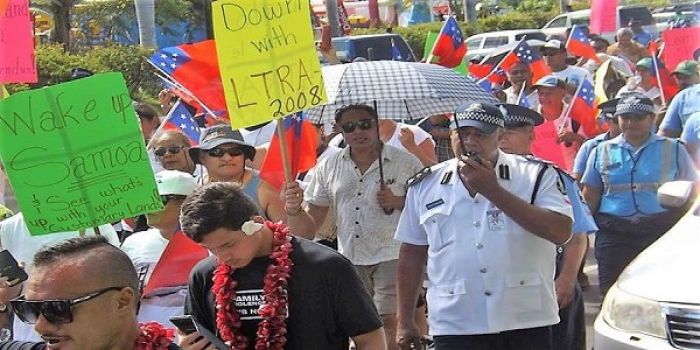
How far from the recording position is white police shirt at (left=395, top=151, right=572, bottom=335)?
493cm

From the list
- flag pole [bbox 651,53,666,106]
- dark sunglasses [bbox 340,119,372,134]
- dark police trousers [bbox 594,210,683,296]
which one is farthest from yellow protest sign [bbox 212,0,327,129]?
flag pole [bbox 651,53,666,106]

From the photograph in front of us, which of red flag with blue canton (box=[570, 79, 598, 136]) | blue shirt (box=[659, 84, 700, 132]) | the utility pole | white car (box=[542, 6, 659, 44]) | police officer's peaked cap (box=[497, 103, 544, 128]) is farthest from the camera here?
the utility pole

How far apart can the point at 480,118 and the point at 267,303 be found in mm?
1477

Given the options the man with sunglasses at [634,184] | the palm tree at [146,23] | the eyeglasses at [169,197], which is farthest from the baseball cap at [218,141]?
the palm tree at [146,23]

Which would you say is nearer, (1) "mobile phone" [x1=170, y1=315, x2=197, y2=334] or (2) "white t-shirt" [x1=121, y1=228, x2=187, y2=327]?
(1) "mobile phone" [x1=170, y1=315, x2=197, y2=334]

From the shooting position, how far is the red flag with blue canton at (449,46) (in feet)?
36.8

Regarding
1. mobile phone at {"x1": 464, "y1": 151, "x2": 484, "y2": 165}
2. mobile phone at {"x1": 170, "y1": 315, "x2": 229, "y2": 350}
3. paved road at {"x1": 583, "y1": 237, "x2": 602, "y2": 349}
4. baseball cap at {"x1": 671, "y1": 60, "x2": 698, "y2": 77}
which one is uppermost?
mobile phone at {"x1": 464, "y1": 151, "x2": 484, "y2": 165}

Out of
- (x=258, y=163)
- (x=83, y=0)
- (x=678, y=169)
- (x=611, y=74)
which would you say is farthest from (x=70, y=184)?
(x=83, y=0)

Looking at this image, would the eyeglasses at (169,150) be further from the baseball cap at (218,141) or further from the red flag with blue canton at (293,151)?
the red flag with blue canton at (293,151)

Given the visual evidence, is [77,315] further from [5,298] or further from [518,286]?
[518,286]

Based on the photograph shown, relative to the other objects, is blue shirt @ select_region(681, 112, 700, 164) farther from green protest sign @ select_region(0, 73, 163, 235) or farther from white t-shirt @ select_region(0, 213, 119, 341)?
green protest sign @ select_region(0, 73, 163, 235)

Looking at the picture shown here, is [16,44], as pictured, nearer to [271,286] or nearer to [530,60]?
[271,286]

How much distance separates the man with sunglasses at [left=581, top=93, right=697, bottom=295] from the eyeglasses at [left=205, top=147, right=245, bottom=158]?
2.54 metres

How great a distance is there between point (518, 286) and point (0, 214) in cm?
283
